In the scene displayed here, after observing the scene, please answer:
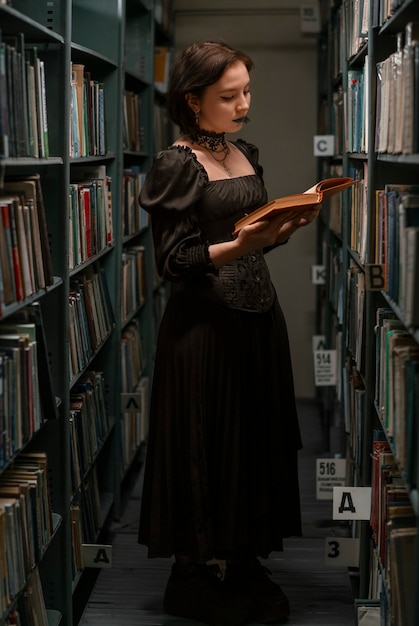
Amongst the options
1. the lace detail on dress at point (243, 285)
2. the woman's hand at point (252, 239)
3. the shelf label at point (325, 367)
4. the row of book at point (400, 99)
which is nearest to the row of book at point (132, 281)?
the shelf label at point (325, 367)

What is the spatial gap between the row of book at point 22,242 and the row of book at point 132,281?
1.50 metres

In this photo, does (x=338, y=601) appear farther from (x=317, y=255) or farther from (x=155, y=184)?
(x=317, y=255)

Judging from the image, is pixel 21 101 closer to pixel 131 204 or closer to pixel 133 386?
pixel 131 204

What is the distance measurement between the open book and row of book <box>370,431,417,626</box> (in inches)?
26.2

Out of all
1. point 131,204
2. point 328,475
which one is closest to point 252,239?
point 328,475

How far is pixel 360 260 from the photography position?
2.92 metres

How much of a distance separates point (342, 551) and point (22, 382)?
1.27 m

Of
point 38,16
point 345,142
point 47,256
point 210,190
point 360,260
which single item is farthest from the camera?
point 345,142

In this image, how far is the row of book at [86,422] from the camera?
286 cm

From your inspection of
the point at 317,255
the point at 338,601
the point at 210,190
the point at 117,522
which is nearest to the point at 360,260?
the point at 210,190

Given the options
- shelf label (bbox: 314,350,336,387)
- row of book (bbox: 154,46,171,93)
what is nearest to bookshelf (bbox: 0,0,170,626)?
row of book (bbox: 154,46,171,93)

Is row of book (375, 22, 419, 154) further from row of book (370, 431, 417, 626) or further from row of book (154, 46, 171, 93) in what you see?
row of book (154, 46, 171, 93)

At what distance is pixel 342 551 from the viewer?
9.36 ft

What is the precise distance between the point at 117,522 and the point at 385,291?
1.82 m
